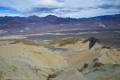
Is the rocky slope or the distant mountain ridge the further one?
the distant mountain ridge

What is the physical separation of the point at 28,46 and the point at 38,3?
1.63 ft

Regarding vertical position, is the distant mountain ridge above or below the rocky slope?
above

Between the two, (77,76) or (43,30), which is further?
(43,30)

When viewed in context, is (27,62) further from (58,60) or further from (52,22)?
(52,22)

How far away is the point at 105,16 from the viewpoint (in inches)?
96.1

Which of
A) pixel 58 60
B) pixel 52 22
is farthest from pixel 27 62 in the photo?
pixel 52 22

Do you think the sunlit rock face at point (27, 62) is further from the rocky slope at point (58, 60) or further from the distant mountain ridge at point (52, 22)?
the distant mountain ridge at point (52, 22)

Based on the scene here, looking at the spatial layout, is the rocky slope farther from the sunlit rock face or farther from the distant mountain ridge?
the distant mountain ridge

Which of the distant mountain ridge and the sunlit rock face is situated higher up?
the distant mountain ridge

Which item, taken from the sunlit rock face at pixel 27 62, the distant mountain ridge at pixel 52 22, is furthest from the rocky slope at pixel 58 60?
the distant mountain ridge at pixel 52 22

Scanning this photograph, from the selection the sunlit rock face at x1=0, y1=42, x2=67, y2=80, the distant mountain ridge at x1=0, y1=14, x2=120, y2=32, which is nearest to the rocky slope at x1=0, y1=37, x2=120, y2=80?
the sunlit rock face at x1=0, y1=42, x2=67, y2=80

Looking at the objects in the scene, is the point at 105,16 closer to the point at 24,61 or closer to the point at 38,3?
the point at 38,3

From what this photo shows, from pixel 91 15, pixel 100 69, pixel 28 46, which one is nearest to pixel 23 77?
pixel 28 46

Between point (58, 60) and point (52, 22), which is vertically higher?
point (52, 22)
